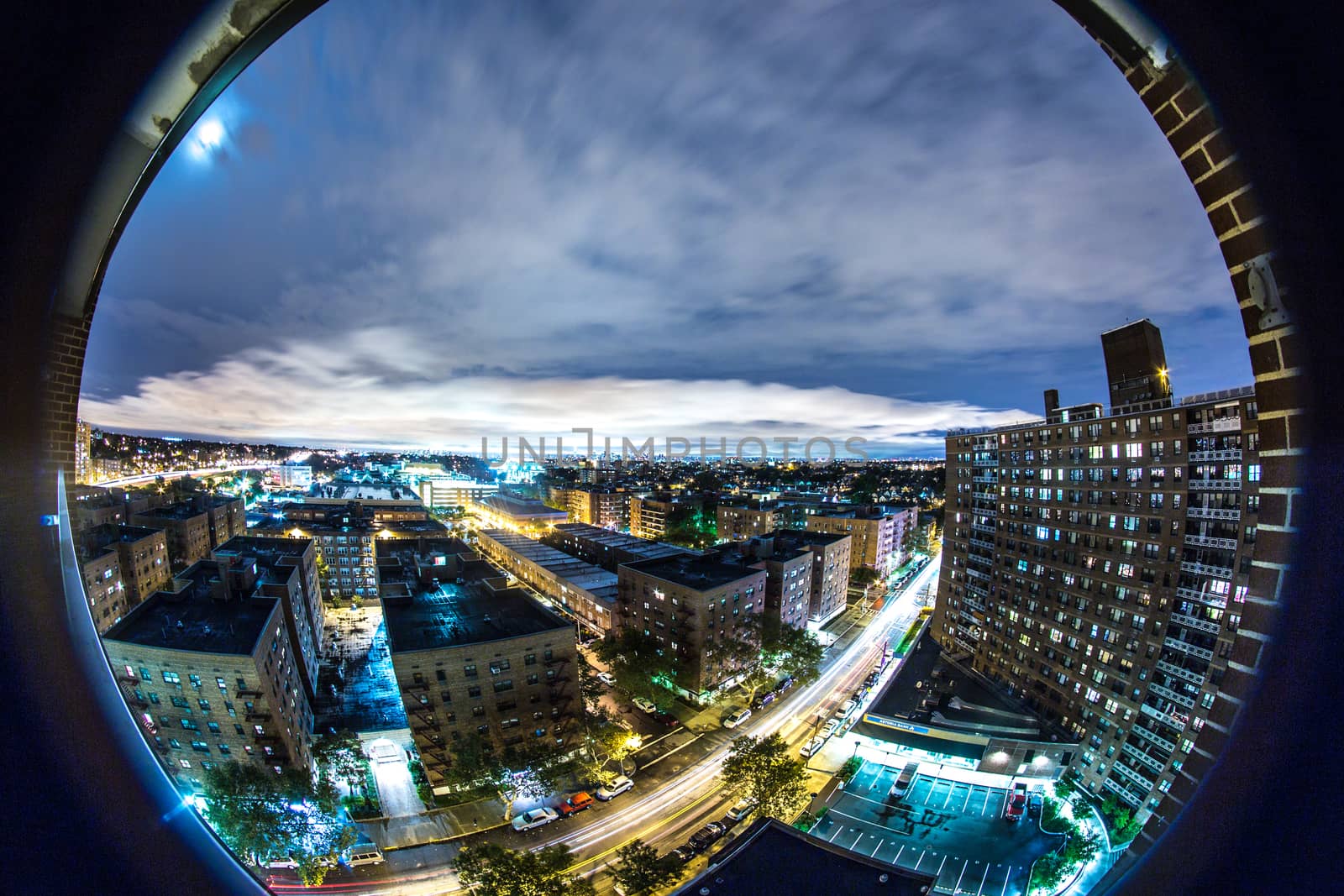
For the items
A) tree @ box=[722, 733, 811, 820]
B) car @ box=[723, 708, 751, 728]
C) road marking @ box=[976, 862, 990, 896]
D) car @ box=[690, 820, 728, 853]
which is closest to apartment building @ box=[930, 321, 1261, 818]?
road marking @ box=[976, 862, 990, 896]

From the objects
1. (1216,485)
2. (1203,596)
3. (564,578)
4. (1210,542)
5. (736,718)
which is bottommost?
(736,718)

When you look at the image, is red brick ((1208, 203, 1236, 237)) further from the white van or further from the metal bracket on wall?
the white van

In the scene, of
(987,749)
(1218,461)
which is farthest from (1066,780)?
(1218,461)

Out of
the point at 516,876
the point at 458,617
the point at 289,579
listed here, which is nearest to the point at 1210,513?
the point at 516,876

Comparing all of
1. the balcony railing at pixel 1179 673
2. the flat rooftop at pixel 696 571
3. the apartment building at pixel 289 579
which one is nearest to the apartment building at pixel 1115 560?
the balcony railing at pixel 1179 673

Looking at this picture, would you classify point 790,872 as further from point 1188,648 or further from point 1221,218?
point 1188,648

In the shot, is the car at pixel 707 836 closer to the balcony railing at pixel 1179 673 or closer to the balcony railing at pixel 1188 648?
the balcony railing at pixel 1179 673
